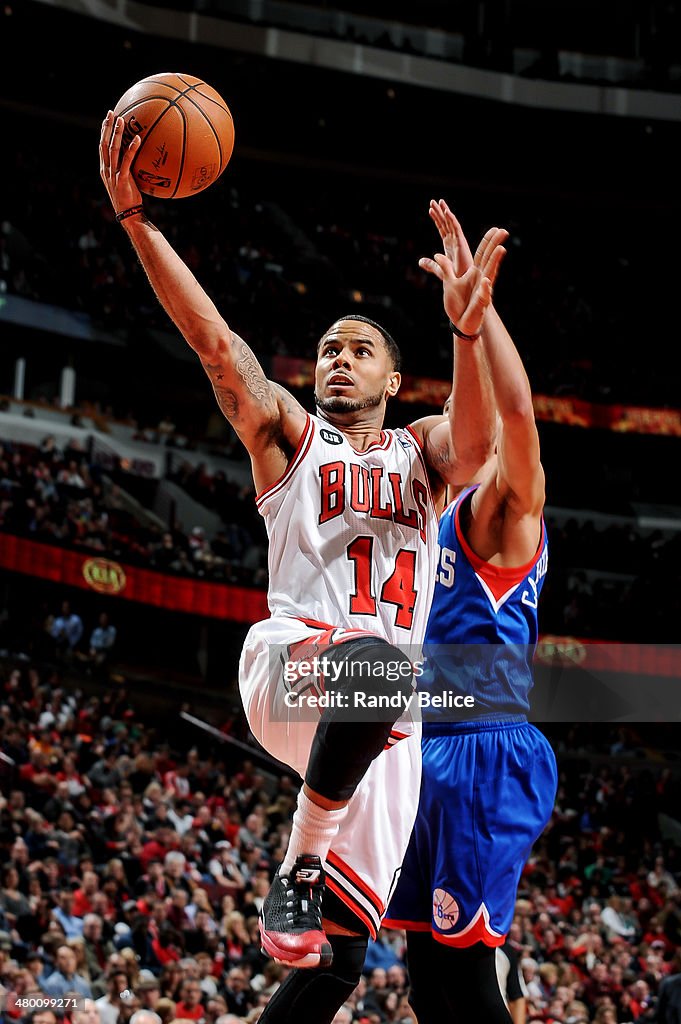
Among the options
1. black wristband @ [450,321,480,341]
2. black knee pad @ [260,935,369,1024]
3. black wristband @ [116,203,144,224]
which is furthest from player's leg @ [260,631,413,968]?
black wristband @ [116,203,144,224]

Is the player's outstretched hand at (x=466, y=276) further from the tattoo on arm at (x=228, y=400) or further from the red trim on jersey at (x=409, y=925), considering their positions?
the red trim on jersey at (x=409, y=925)

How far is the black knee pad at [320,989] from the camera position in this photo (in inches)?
154

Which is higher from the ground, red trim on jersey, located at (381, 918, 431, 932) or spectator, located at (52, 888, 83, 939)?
red trim on jersey, located at (381, 918, 431, 932)

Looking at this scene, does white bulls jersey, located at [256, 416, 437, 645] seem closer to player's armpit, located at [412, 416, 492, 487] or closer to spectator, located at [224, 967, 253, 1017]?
player's armpit, located at [412, 416, 492, 487]

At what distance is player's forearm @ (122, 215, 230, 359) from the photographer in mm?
4125

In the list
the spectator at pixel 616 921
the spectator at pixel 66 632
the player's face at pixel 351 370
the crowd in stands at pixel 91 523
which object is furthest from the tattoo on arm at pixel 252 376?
the crowd in stands at pixel 91 523

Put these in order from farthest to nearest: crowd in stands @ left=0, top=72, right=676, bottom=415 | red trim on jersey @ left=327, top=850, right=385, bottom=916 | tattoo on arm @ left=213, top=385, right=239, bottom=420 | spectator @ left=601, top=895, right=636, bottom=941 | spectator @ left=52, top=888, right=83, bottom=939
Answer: crowd in stands @ left=0, top=72, right=676, bottom=415 < spectator @ left=601, top=895, right=636, bottom=941 < spectator @ left=52, top=888, right=83, bottom=939 < tattoo on arm @ left=213, top=385, right=239, bottom=420 < red trim on jersey @ left=327, top=850, right=385, bottom=916

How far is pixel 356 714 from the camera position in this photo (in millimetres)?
3703

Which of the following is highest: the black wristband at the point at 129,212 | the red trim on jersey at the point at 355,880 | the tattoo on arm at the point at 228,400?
the black wristband at the point at 129,212

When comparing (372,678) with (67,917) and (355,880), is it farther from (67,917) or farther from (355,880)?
(67,917)

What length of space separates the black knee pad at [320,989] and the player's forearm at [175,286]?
2.04m

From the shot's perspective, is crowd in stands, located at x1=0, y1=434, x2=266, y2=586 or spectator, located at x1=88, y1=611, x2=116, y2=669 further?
crowd in stands, located at x1=0, y1=434, x2=266, y2=586

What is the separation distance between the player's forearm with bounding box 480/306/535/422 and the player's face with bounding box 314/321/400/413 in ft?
1.95

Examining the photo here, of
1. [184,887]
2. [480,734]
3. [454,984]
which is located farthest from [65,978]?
[480,734]
